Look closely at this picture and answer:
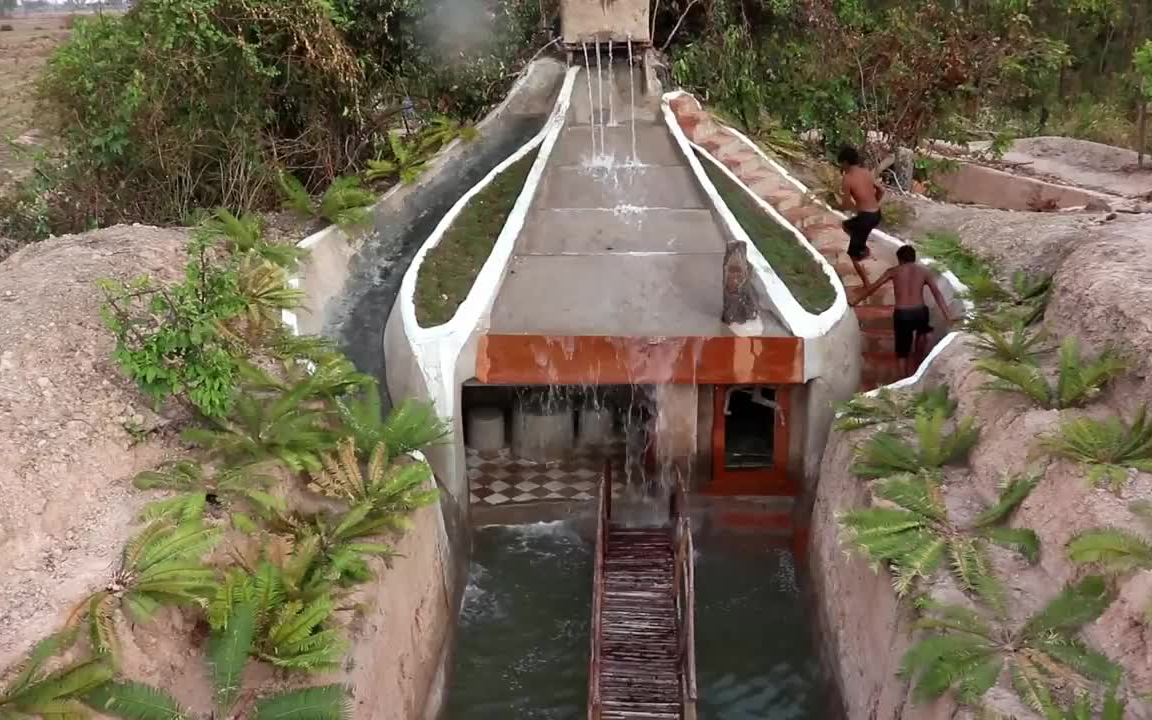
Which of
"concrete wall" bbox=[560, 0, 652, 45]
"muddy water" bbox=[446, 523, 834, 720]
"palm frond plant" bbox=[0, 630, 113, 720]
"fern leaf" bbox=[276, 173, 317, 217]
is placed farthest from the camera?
"concrete wall" bbox=[560, 0, 652, 45]

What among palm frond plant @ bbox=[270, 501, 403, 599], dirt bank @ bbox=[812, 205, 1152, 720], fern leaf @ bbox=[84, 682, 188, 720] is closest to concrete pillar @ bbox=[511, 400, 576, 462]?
dirt bank @ bbox=[812, 205, 1152, 720]

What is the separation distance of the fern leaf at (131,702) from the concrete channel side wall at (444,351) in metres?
4.20

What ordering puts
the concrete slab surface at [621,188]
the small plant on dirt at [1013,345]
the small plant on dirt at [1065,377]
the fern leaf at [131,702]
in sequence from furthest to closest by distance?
1. the concrete slab surface at [621,188]
2. the small plant on dirt at [1013,345]
3. the small plant on dirt at [1065,377]
4. the fern leaf at [131,702]

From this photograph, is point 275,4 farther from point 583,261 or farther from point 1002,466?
point 1002,466

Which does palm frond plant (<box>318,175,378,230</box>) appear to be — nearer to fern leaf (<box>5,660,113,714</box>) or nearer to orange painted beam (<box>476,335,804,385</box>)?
orange painted beam (<box>476,335,804,385</box>)

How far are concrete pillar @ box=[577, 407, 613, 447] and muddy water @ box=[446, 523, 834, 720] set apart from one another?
1300 millimetres

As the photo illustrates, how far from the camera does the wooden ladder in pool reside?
7.79 meters

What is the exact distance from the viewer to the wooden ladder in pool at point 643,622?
7789 millimetres

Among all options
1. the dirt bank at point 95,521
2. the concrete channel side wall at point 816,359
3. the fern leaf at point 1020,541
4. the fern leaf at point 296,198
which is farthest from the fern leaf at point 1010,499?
the fern leaf at point 296,198

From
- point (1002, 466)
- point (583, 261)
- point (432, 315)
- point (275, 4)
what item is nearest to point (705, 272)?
point (583, 261)

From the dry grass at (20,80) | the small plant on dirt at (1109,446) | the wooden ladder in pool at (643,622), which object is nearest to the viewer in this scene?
the small plant on dirt at (1109,446)

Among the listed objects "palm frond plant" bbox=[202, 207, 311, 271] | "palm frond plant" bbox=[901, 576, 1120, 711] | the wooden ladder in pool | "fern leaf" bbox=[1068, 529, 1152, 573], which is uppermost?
"palm frond plant" bbox=[202, 207, 311, 271]

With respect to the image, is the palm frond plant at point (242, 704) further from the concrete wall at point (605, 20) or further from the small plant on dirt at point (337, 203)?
the concrete wall at point (605, 20)

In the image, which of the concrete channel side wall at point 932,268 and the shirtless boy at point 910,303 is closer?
the concrete channel side wall at point 932,268
